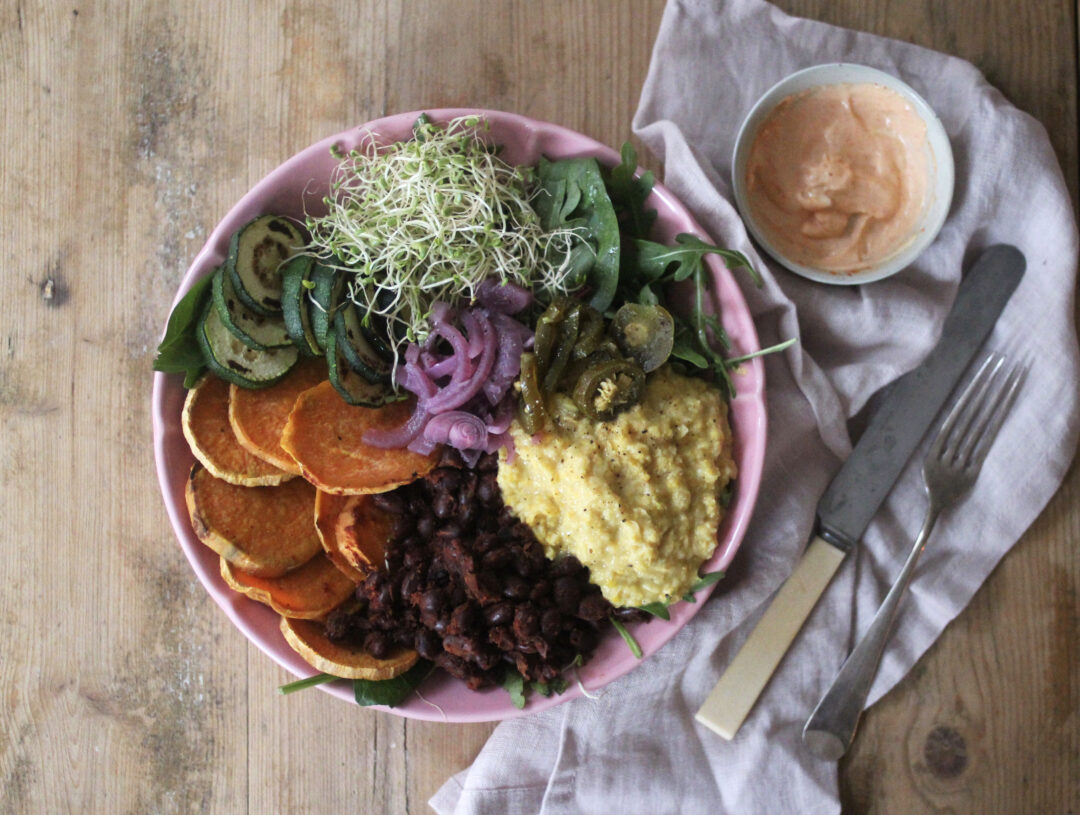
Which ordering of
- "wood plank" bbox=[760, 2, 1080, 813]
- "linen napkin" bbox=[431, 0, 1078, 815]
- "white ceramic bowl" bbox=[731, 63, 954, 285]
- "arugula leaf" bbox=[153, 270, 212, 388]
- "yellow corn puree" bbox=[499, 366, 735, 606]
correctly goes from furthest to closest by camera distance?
"wood plank" bbox=[760, 2, 1080, 813]
"linen napkin" bbox=[431, 0, 1078, 815]
"white ceramic bowl" bbox=[731, 63, 954, 285]
"arugula leaf" bbox=[153, 270, 212, 388]
"yellow corn puree" bbox=[499, 366, 735, 606]

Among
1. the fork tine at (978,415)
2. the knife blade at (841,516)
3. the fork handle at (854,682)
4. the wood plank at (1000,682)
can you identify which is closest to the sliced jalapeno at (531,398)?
the knife blade at (841,516)

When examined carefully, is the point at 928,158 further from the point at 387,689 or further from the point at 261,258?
the point at 387,689

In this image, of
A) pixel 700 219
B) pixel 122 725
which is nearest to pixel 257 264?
pixel 700 219

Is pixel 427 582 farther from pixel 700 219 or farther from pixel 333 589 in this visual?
pixel 700 219

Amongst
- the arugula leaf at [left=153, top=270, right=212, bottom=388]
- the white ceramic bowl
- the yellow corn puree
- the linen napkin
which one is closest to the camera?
the yellow corn puree

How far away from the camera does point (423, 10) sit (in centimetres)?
313

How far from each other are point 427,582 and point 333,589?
39cm

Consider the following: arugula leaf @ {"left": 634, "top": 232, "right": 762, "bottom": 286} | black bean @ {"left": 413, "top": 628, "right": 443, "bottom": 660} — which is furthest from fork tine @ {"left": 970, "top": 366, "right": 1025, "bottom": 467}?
black bean @ {"left": 413, "top": 628, "right": 443, "bottom": 660}

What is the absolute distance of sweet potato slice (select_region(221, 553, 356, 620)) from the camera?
2639mm

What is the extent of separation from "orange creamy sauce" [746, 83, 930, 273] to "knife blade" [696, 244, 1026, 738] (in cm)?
51

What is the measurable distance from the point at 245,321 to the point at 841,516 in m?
2.19

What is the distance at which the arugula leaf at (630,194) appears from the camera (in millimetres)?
2695

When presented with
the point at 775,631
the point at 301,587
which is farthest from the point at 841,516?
the point at 301,587

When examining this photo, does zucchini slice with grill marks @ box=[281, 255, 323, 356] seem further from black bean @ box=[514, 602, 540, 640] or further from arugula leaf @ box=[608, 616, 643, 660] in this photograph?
arugula leaf @ box=[608, 616, 643, 660]
